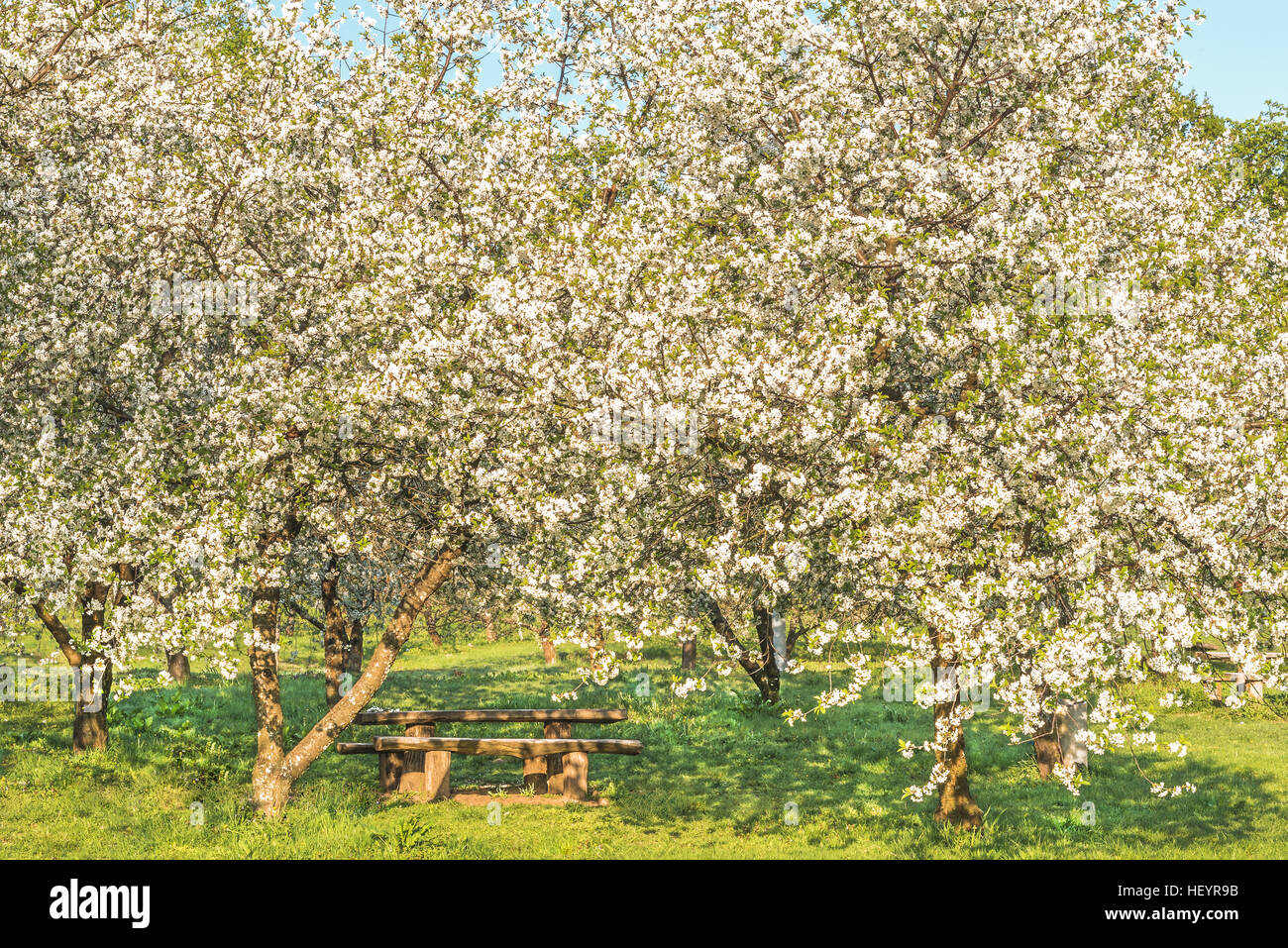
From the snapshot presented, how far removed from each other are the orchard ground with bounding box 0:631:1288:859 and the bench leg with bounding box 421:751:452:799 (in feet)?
0.99

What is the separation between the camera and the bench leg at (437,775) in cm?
1598

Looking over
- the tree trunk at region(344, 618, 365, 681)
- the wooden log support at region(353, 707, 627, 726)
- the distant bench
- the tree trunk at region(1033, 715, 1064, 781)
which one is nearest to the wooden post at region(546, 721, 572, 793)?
the distant bench

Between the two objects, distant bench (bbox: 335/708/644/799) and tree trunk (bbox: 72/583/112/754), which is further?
tree trunk (bbox: 72/583/112/754)

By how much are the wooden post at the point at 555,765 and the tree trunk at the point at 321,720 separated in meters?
3.62

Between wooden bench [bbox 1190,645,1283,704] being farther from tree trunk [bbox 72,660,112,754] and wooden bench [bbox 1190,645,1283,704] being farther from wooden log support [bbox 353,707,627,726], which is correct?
tree trunk [bbox 72,660,112,754]

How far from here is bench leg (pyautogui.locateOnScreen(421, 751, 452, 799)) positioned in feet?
52.4

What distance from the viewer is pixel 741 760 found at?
19250 millimetres

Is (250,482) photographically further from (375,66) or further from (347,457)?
(375,66)

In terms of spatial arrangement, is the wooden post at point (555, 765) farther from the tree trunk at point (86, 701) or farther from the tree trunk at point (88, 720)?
the tree trunk at point (88, 720)

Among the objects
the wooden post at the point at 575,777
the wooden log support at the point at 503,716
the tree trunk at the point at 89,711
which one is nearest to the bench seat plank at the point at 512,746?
the wooden post at the point at 575,777

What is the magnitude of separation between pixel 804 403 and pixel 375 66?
8.44 meters

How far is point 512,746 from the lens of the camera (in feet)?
52.6

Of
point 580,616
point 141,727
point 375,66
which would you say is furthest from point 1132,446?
point 141,727

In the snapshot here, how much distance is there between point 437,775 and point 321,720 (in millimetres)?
2264
